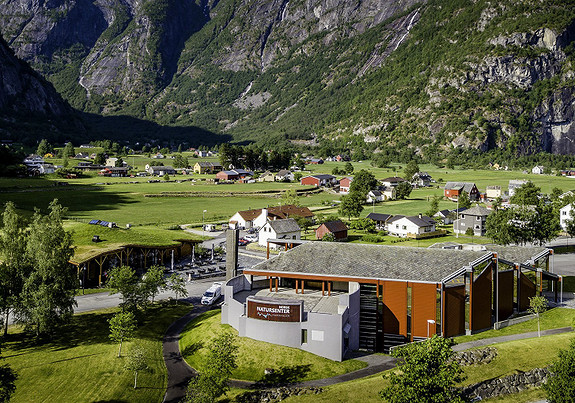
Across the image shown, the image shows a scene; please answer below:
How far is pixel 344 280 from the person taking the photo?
139ft

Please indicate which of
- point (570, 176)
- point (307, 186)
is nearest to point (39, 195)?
point (307, 186)

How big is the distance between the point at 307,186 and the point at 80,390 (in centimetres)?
12956

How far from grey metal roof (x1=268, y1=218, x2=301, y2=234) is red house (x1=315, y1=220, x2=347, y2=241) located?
406 cm

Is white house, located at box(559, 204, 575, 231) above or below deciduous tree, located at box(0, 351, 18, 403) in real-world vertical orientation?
above

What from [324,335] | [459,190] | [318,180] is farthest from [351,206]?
[318,180]

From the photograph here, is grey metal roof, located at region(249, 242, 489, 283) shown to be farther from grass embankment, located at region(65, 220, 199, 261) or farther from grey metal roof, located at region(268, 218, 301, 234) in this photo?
grey metal roof, located at region(268, 218, 301, 234)

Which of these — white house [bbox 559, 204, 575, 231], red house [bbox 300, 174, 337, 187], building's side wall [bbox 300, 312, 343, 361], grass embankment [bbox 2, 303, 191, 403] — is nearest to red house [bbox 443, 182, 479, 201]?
white house [bbox 559, 204, 575, 231]

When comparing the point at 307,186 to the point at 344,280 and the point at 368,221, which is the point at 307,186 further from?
the point at 344,280

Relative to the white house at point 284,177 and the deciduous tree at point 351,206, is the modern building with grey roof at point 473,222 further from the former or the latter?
the white house at point 284,177

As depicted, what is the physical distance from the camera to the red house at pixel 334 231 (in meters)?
80.0

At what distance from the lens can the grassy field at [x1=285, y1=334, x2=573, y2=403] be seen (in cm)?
3062

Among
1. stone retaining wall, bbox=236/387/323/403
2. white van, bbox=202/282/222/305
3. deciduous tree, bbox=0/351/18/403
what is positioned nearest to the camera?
deciduous tree, bbox=0/351/18/403

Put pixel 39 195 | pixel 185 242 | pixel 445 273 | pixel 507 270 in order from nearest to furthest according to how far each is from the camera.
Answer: pixel 445 273 < pixel 507 270 < pixel 185 242 < pixel 39 195

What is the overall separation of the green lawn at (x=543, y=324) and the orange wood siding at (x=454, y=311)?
30.1 inches
